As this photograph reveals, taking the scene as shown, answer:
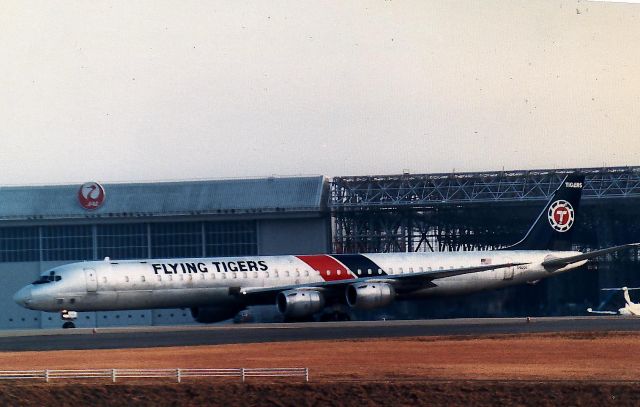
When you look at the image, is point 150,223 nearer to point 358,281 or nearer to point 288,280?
point 288,280

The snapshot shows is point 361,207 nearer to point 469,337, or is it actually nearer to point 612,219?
point 612,219

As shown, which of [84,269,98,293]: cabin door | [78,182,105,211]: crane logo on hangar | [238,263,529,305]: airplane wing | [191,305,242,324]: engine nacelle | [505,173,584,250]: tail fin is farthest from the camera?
[78,182,105,211]: crane logo on hangar

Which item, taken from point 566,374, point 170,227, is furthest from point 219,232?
point 566,374

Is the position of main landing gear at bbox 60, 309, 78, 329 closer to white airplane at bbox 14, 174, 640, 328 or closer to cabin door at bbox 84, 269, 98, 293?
white airplane at bbox 14, 174, 640, 328

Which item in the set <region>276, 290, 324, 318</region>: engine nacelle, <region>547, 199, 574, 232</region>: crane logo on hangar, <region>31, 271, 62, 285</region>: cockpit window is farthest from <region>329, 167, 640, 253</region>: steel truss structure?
<region>31, 271, 62, 285</region>: cockpit window

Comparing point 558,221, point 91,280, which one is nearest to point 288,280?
point 91,280

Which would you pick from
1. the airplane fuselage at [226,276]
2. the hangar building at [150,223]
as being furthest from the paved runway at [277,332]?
the hangar building at [150,223]

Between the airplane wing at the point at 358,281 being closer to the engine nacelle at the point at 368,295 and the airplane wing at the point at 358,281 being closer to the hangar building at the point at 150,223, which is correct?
the engine nacelle at the point at 368,295
